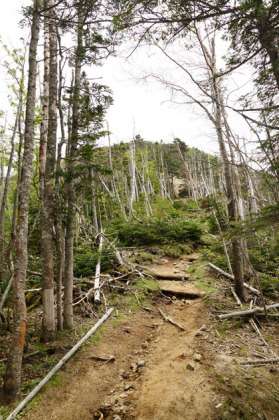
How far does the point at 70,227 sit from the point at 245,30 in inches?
202

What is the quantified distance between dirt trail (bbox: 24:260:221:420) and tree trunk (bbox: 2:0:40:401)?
1.95ft

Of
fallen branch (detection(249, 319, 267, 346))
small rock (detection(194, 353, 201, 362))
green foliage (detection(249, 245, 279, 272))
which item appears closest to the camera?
small rock (detection(194, 353, 201, 362))

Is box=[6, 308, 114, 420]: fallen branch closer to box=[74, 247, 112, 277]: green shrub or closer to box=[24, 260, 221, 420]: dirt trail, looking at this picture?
box=[24, 260, 221, 420]: dirt trail

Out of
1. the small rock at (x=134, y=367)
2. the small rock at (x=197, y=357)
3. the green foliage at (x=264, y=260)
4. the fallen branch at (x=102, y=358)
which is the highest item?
the green foliage at (x=264, y=260)

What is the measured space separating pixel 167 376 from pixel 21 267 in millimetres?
3250

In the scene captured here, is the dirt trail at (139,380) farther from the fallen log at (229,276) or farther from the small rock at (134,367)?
the fallen log at (229,276)

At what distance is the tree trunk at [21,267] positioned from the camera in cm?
350

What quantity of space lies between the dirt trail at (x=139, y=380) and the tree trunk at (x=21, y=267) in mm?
594

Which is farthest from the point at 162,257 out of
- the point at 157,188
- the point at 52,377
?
the point at 157,188

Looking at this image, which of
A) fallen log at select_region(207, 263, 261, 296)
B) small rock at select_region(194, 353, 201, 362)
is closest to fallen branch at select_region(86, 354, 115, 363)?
small rock at select_region(194, 353, 201, 362)

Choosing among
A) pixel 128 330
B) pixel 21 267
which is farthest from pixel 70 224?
pixel 128 330

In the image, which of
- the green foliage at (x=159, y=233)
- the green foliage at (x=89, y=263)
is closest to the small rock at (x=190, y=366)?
the green foliage at (x=89, y=263)

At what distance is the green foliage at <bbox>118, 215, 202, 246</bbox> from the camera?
1241cm

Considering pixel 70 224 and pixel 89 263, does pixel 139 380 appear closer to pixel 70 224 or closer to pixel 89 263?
pixel 70 224
